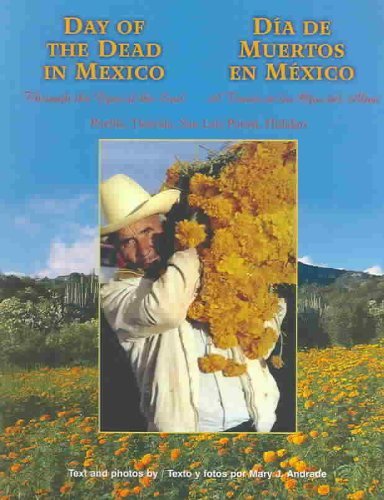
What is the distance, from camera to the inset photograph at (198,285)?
2963 mm

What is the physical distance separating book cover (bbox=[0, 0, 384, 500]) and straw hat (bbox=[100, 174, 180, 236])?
0.04 feet

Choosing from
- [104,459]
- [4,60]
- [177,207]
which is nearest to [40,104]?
[4,60]

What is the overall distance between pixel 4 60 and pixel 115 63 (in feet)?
1.81

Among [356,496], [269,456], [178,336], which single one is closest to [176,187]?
[178,336]

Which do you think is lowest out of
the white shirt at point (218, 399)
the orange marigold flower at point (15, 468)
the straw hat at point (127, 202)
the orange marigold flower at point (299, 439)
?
the orange marigold flower at point (15, 468)

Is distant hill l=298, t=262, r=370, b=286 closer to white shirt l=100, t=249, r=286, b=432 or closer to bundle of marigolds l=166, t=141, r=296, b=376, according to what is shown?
bundle of marigolds l=166, t=141, r=296, b=376

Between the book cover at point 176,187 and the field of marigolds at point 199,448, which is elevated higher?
the book cover at point 176,187

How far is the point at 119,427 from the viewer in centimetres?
302

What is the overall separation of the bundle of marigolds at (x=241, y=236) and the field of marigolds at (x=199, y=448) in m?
0.35

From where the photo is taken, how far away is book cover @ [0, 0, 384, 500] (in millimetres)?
3000

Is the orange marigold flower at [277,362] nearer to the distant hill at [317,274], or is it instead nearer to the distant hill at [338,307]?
the distant hill at [338,307]

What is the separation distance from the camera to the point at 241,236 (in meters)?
2.96

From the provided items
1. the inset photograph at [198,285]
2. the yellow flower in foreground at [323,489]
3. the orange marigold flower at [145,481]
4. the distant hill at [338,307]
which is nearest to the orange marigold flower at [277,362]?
the inset photograph at [198,285]

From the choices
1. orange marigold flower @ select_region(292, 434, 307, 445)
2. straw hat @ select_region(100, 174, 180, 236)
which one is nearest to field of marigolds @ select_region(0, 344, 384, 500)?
orange marigold flower @ select_region(292, 434, 307, 445)
